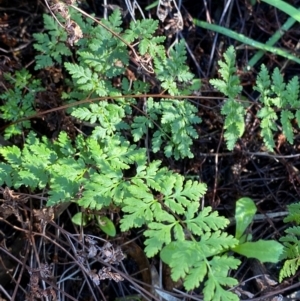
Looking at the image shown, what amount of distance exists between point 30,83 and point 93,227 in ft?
2.76

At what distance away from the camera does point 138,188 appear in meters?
2.21

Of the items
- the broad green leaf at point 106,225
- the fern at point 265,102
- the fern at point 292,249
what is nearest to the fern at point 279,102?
the fern at point 265,102

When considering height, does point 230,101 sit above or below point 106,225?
above

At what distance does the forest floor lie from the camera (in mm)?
2721

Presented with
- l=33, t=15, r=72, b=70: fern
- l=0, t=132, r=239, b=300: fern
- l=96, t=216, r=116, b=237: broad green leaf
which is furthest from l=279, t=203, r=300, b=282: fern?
l=33, t=15, r=72, b=70: fern

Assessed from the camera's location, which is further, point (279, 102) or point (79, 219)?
point (79, 219)

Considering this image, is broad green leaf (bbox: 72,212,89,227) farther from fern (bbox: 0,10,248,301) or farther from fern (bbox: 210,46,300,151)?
fern (bbox: 210,46,300,151)

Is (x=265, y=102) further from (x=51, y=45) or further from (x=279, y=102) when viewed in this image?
(x=51, y=45)

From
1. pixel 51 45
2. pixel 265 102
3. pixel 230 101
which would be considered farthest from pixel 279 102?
pixel 51 45

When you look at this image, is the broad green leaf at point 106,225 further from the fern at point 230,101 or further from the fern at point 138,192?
the fern at point 230,101

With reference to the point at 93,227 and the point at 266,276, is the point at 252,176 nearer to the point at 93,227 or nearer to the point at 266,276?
the point at 266,276

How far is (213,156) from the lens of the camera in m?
2.96

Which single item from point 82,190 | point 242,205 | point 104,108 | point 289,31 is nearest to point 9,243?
point 82,190

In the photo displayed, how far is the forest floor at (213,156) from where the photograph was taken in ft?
8.93
